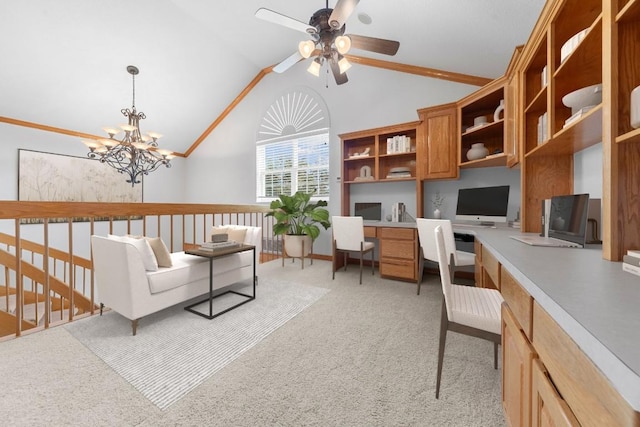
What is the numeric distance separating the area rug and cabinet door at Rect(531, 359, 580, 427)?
4.91ft

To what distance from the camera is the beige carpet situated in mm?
1180

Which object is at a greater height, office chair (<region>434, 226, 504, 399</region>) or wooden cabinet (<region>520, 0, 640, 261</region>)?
wooden cabinet (<region>520, 0, 640, 261</region>)

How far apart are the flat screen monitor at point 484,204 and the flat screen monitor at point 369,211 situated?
1129 mm

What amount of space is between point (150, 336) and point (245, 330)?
68 centimetres

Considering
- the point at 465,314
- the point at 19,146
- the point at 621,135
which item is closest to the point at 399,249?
the point at 465,314

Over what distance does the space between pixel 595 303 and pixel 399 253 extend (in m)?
2.69

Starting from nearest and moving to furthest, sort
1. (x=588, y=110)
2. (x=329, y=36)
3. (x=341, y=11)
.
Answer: (x=588, y=110) → (x=341, y=11) → (x=329, y=36)

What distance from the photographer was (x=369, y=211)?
4.03 meters

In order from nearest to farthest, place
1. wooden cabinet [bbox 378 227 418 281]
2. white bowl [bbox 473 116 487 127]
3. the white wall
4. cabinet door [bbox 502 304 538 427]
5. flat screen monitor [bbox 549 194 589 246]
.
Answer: cabinet door [bbox 502 304 538 427] < flat screen monitor [bbox 549 194 589 246] < white bowl [bbox 473 116 487 127] < wooden cabinet [bbox 378 227 418 281] < the white wall

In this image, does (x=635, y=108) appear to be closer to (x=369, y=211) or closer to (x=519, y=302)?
(x=519, y=302)

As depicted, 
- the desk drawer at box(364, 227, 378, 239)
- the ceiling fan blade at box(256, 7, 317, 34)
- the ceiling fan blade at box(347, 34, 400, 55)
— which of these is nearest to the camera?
the ceiling fan blade at box(256, 7, 317, 34)

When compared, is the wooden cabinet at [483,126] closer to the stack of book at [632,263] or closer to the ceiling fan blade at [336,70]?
the ceiling fan blade at [336,70]

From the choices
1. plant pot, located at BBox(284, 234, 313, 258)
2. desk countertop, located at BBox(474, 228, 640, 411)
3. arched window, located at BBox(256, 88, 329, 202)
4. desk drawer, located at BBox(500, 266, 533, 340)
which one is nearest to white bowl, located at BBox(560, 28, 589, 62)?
desk countertop, located at BBox(474, 228, 640, 411)

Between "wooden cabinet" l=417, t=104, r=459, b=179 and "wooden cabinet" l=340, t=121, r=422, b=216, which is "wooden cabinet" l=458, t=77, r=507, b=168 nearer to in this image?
"wooden cabinet" l=417, t=104, r=459, b=179
